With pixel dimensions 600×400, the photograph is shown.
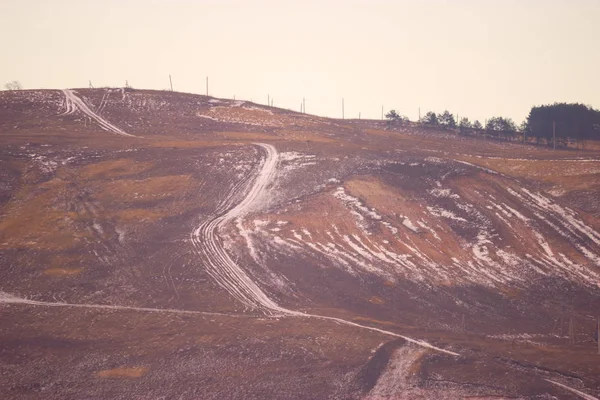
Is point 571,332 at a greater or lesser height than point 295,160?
lesser

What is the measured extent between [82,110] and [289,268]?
2529 inches

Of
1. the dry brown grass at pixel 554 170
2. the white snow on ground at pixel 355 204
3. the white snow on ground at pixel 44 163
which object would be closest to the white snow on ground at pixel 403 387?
the white snow on ground at pixel 355 204

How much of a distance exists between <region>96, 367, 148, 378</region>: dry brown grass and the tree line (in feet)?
296

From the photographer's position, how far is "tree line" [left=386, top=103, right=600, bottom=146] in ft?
349

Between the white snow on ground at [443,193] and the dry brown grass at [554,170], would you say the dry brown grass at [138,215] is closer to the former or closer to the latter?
the white snow on ground at [443,193]

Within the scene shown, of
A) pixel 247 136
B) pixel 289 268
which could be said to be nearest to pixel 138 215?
pixel 289 268

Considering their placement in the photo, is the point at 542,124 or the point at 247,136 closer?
the point at 247,136

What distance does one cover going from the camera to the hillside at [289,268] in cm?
2773

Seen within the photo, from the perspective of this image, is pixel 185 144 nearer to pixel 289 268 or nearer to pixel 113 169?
pixel 113 169

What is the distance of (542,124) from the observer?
107 metres

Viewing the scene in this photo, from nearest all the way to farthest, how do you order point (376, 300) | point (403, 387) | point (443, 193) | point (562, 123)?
point (403, 387) < point (376, 300) < point (443, 193) < point (562, 123)

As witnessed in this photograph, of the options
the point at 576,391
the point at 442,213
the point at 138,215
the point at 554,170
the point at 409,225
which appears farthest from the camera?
the point at 554,170

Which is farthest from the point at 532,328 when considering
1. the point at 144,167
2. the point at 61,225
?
the point at 144,167

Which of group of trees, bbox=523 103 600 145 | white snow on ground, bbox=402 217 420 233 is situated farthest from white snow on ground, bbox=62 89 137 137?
group of trees, bbox=523 103 600 145
